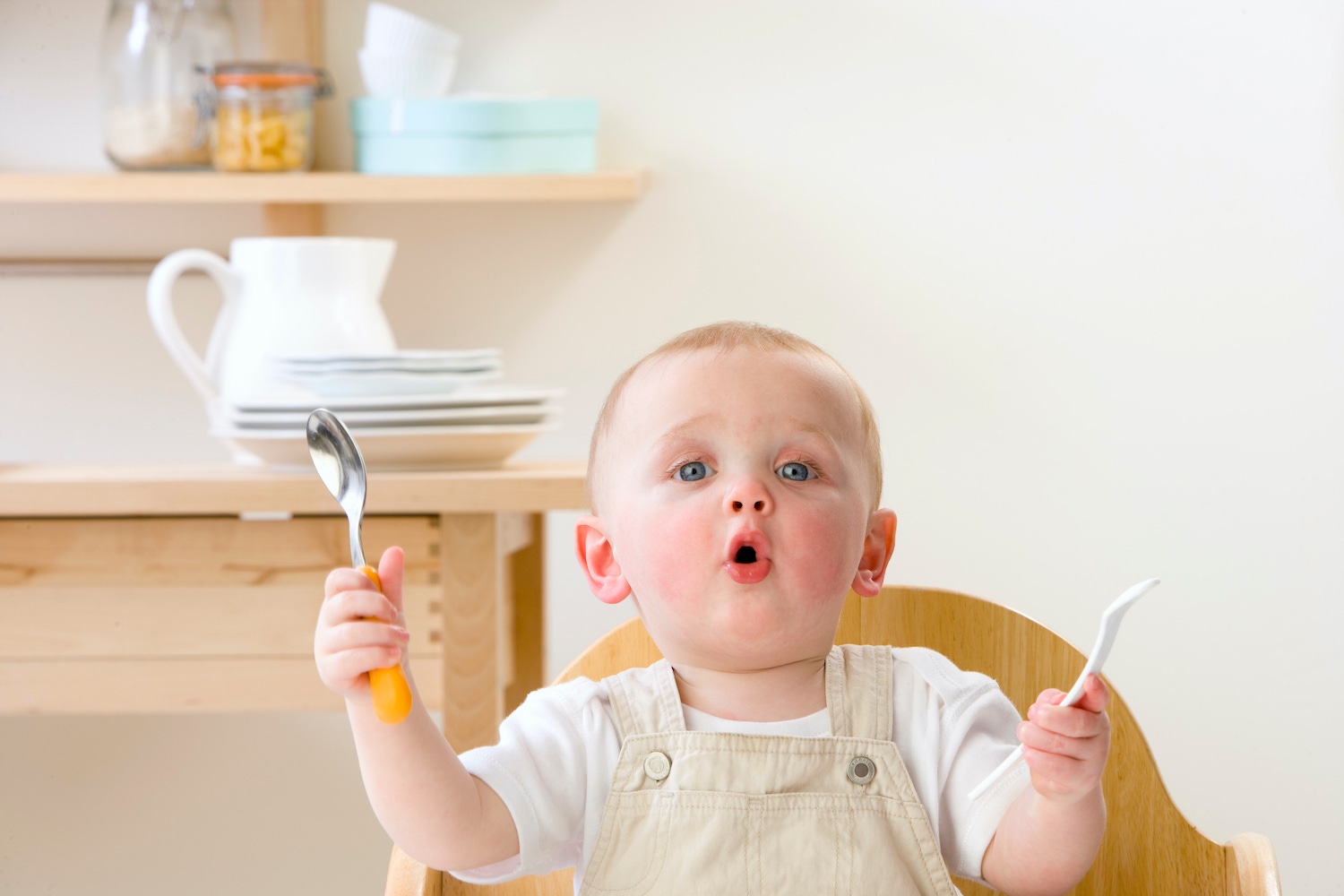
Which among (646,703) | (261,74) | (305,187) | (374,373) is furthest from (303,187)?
(646,703)

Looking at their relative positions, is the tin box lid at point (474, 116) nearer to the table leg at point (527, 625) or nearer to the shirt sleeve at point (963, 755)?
the table leg at point (527, 625)

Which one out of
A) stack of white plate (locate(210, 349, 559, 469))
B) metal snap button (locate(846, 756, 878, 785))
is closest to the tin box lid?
stack of white plate (locate(210, 349, 559, 469))

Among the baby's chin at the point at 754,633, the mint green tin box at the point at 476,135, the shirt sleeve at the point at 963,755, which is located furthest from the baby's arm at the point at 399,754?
the mint green tin box at the point at 476,135

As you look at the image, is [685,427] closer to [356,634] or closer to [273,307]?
[356,634]

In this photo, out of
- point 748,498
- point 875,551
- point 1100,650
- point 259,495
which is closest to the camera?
point 1100,650

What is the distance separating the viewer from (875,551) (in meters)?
0.80

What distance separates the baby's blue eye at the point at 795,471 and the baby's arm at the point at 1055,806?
0.59 ft

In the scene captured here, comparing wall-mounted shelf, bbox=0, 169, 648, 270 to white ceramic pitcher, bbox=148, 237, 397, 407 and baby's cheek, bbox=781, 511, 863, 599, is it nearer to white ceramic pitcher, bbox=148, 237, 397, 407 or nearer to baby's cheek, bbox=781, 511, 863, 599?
white ceramic pitcher, bbox=148, 237, 397, 407

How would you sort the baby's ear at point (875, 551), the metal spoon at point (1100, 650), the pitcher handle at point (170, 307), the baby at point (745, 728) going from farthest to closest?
the pitcher handle at point (170, 307) < the baby's ear at point (875, 551) < the baby at point (745, 728) < the metal spoon at point (1100, 650)

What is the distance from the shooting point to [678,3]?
1552 millimetres

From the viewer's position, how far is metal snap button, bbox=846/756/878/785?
2.36 ft

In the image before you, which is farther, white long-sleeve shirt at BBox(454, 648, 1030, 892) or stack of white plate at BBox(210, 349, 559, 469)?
stack of white plate at BBox(210, 349, 559, 469)

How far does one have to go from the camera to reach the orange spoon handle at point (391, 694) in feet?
1.93

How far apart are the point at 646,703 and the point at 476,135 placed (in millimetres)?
819
